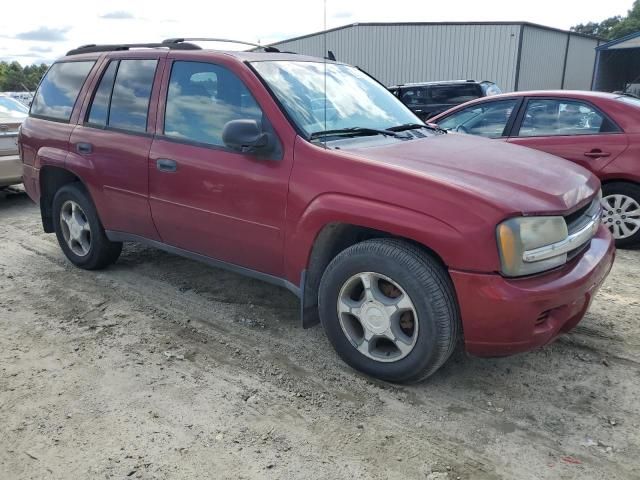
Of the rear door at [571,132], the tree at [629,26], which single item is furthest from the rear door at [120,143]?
the tree at [629,26]

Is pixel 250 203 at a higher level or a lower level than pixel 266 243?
higher

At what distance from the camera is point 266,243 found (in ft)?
11.1

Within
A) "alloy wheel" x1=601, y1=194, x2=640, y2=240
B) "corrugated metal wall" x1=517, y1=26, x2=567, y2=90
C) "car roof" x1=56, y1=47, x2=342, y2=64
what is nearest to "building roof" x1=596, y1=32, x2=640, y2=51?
"corrugated metal wall" x1=517, y1=26, x2=567, y2=90

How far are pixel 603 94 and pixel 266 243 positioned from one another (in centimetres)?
427

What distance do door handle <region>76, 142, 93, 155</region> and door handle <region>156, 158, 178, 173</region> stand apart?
0.89 m

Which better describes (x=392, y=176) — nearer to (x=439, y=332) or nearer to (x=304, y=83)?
(x=439, y=332)

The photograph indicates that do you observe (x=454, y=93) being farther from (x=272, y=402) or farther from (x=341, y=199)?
(x=272, y=402)

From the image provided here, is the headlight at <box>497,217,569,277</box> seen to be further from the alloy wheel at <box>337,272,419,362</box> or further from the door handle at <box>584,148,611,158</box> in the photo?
the door handle at <box>584,148,611,158</box>

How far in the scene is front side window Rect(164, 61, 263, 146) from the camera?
3.47 metres

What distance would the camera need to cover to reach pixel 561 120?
5.59 m

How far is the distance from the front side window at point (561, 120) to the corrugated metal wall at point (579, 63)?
28.8 m

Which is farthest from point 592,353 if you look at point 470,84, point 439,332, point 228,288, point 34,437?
point 470,84

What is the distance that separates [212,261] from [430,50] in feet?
83.6

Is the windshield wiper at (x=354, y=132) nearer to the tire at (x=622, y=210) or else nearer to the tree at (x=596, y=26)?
the tire at (x=622, y=210)
